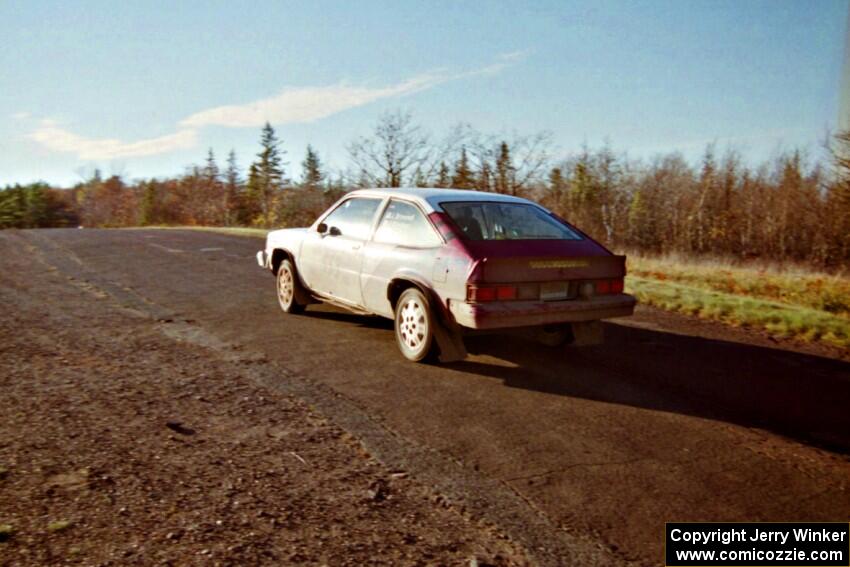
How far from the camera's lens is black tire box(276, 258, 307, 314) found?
26.9 ft

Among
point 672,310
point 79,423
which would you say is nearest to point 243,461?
point 79,423

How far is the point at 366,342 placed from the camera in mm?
6910

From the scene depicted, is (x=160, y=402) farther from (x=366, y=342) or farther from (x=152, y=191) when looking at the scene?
(x=152, y=191)

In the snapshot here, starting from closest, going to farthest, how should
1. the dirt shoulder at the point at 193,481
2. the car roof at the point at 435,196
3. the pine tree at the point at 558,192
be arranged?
the dirt shoulder at the point at 193,481 → the car roof at the point at 435,196 → the pine tree at the point at 558,192

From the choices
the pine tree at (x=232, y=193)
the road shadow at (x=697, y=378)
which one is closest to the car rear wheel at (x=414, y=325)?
the road shadow at (x=697, y=378)

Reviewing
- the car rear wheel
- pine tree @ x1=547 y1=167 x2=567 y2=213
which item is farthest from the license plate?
pine tree @ x1=547 y1=167 x2=567 y2=213

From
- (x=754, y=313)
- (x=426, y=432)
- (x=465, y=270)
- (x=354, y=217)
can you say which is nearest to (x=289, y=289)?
(x=354, y=217)

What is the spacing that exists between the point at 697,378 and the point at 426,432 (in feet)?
9.15

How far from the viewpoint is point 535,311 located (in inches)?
223

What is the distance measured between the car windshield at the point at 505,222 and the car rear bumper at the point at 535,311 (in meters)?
0.71

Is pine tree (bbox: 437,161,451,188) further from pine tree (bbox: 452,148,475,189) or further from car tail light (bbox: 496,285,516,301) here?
car tail light (bbox: 496,285,516,301)

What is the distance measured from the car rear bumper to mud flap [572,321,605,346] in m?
0.21

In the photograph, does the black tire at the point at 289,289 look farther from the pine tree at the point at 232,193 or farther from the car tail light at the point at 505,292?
the pine tree at the point at 232,193

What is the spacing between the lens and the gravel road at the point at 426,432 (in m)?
3.05
